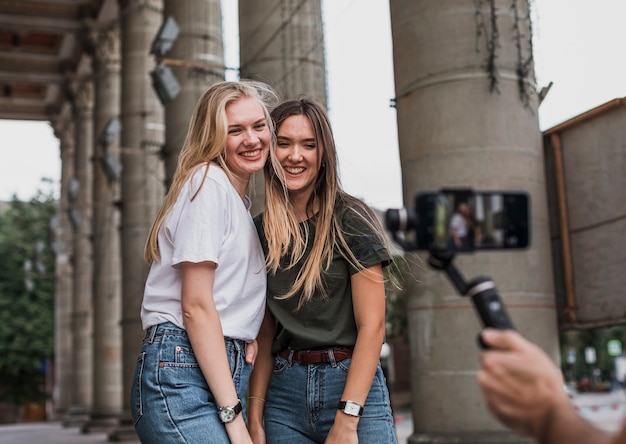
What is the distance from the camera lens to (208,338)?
2.82 m

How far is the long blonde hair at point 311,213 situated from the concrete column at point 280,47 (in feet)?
25.8

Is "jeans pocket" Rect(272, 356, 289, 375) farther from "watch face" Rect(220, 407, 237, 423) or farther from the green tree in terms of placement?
the green tree

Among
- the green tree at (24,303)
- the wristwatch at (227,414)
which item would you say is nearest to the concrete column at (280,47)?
the wristwatch at (227,414)

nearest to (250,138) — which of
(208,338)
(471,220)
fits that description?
(208,338)

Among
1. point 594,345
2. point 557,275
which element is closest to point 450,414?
point 557,275

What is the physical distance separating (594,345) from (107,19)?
5929cm

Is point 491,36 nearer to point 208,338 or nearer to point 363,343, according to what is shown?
point 363,343

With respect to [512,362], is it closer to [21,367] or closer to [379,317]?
[379,317]

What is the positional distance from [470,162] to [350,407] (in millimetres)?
4330

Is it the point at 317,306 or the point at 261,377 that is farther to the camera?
the point at 261,377

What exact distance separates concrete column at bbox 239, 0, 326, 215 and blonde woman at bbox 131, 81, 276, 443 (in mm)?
8066

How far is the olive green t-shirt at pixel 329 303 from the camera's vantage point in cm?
315

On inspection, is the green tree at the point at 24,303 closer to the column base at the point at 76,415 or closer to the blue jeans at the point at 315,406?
the column base at the point at 76,415

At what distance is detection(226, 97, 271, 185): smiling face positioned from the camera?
10.3 feet
